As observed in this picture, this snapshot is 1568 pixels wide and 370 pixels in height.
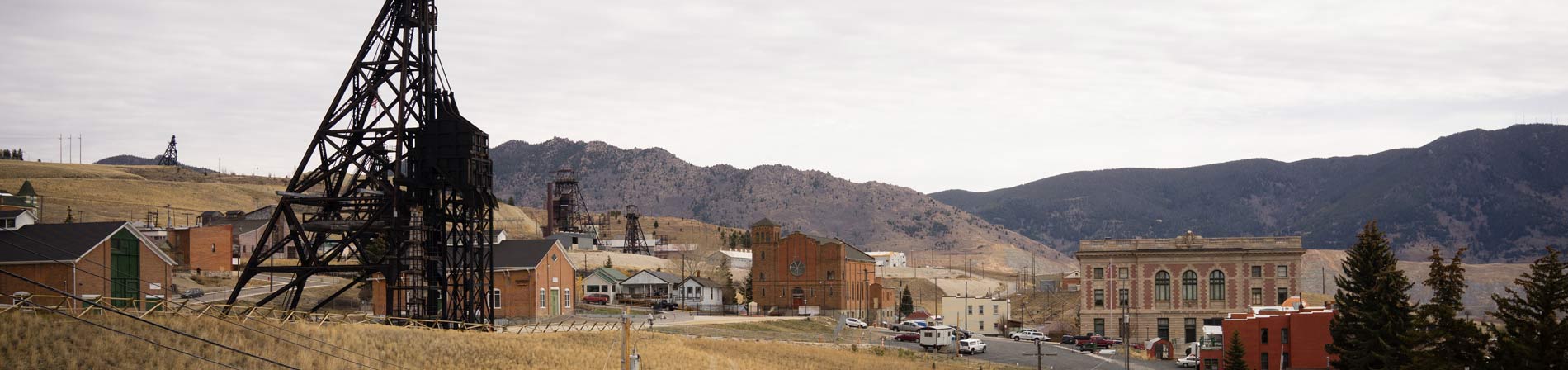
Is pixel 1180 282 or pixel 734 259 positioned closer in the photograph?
pixel 1180 282

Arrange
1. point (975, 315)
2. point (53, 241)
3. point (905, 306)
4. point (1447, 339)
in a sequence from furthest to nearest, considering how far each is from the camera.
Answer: point (905, 306), point (975, 315), point (53, 241), point (1447, 339)

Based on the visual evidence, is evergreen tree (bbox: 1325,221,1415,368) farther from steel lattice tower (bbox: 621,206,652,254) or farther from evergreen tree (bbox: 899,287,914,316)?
steel lattice tower (bbox: 621,206,652,254)

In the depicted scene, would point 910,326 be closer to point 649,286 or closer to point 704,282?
point 704,282

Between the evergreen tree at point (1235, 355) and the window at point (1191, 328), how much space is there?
22640mm

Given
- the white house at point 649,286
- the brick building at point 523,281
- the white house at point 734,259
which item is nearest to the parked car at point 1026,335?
the white house at point 649,286

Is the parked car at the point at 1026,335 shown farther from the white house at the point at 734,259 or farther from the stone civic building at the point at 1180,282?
the white house at the point at 734,259

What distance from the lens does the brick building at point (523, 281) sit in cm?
6906

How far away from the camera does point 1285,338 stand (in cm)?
6425

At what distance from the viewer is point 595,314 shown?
7581 cm

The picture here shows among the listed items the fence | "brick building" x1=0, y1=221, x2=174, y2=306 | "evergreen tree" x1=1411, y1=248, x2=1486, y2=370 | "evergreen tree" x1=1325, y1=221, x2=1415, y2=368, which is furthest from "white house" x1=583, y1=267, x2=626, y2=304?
"evergreen tree" x1=1411, y1=248, x2=1486, y2=370

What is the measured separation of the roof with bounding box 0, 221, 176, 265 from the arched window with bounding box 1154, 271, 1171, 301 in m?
57.5

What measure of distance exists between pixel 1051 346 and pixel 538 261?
30786 millimetres

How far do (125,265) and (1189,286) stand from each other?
5931cm

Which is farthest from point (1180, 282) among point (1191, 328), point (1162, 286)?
point (1191, 328)
